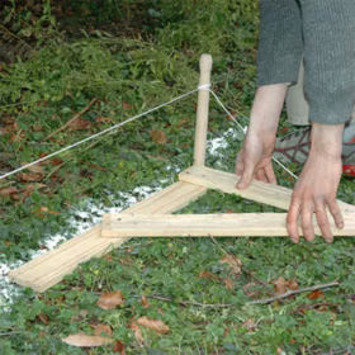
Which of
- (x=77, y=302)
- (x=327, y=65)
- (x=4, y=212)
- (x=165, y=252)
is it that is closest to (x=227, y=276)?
(x=165, y=252)

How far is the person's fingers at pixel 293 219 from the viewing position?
2.74 metres

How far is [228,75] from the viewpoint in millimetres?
5074

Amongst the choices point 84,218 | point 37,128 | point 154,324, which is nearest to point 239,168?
point 84,218

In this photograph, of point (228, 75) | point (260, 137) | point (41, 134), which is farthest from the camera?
point (228, 75)

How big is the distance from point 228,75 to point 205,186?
1731 millimetres

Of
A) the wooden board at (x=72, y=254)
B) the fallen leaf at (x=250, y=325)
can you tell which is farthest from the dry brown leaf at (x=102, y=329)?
the fallen leaf at (x=250, y=325)

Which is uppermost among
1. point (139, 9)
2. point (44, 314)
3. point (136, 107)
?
point (139, 9)

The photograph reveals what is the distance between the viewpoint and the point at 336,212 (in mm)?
2760

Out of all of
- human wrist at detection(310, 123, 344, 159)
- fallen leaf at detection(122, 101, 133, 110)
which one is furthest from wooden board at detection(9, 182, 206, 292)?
fallen leaf at detection(122, 101, 133, 110)

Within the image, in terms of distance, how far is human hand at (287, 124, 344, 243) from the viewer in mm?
2605

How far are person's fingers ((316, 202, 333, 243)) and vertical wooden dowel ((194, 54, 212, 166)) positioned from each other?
87 centimetres

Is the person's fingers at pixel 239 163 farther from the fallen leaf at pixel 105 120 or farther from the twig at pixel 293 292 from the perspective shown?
the fallen leaf at pixel 105 120

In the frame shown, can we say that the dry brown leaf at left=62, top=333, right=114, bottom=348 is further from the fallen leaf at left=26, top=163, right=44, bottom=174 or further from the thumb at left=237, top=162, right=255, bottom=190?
the fallen leaf at left=26, top=163, right=44, bottom=174

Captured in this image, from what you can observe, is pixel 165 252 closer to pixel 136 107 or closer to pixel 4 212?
pixel 4 212
